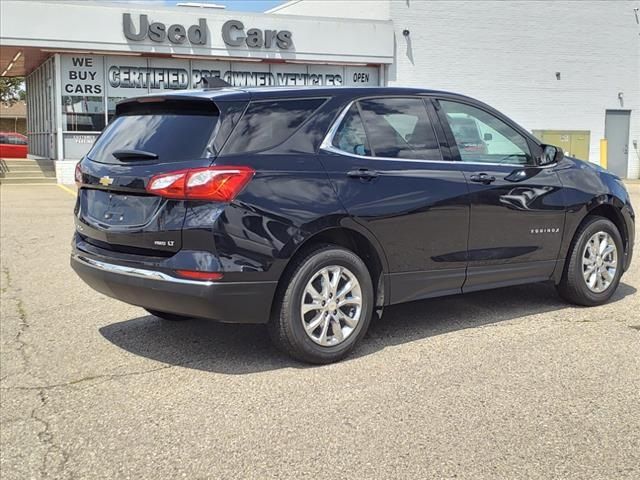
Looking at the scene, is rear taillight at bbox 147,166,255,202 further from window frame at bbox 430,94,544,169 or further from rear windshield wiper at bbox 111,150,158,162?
window frame at bbox 430,94,544,169

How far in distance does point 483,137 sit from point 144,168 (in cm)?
279

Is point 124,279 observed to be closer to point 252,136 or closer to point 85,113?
point 252,136

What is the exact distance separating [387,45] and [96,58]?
401 inches

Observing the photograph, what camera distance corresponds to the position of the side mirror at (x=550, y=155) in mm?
5998

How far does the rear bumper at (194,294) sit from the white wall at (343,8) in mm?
22896

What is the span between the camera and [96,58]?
2309 centimetres

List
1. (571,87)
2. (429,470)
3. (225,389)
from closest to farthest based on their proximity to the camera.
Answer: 1. (429,470)
2. (225,389)
3. (571,87)

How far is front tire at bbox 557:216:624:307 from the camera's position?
242 inches

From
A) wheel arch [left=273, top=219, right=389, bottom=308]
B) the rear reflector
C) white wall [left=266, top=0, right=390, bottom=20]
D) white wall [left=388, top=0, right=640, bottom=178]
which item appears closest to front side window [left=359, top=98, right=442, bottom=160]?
wheel arch [left=273, top=219, right=389, bottom=308]

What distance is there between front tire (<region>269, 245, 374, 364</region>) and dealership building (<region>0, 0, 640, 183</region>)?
53.5ft

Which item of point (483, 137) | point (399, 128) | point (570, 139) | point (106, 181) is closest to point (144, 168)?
point (106, 181)

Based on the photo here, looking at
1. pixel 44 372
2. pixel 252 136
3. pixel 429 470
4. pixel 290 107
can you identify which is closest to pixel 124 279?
pixel 44 372

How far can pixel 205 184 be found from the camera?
13.9 feet

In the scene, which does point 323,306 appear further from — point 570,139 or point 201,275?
point 570,139
